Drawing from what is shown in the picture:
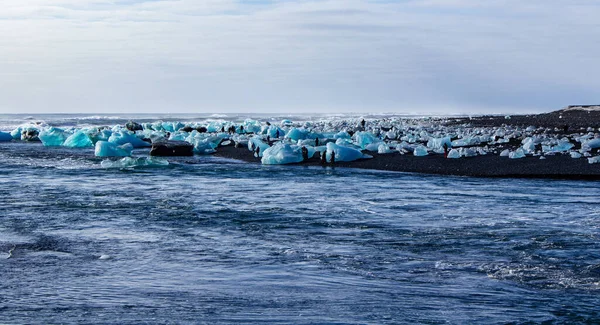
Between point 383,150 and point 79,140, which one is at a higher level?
point 383,150

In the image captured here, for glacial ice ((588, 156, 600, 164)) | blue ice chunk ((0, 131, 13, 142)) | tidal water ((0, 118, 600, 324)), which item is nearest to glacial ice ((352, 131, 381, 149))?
glacial ice ((588, 156, 600, 164))

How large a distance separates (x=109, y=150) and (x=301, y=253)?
18507 mm

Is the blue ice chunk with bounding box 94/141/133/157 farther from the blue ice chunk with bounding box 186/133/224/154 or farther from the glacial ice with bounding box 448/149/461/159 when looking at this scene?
the glacial ice with bounding box 448/149/461/159

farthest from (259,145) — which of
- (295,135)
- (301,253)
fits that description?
(301,253)

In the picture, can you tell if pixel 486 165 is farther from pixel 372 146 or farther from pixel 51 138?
pixel 51 138

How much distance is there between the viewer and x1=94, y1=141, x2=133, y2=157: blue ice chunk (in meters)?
25.8

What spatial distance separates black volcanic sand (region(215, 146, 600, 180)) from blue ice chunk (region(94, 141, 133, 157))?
5603mm

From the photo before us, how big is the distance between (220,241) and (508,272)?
3714mm

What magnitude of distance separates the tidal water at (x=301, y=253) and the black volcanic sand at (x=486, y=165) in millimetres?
1383

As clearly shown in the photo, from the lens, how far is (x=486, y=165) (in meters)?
19.7

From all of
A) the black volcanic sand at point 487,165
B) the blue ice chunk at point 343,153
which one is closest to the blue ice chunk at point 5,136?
the black volcanic sand at point 487,165

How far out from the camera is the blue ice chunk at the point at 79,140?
105 ft

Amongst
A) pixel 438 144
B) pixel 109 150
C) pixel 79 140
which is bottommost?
pixel 109 150

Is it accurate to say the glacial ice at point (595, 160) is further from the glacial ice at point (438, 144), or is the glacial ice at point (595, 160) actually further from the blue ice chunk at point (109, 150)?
the blue ice chunk at point (109, 150)
